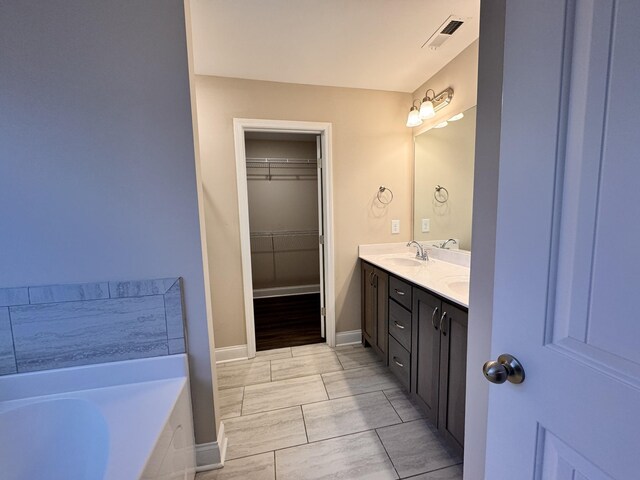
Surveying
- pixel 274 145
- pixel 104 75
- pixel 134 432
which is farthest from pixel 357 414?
pixel 274 145

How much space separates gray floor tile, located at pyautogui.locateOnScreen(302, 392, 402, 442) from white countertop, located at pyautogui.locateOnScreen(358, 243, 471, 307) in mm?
894

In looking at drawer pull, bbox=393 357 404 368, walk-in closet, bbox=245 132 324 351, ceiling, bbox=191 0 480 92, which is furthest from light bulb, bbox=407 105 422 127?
drawer pull, bbox=393 357 404 368

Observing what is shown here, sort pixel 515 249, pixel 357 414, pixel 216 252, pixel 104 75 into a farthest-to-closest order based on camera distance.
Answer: pixel 216 252 → pixel 357 414 → pixel 104 75 → pixel 515 249

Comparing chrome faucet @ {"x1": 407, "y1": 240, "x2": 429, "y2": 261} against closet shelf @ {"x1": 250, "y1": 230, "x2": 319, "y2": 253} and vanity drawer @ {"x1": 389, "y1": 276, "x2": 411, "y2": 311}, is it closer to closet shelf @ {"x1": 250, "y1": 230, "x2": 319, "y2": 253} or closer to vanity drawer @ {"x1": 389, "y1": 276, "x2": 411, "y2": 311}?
vanity drawer @ {"x1": 389, "y1": 276, "x2": 411, "y2": 311}

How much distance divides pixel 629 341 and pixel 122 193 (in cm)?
167

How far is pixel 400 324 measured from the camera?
1.87 m

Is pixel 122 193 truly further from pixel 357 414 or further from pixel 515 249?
pixel 357 414

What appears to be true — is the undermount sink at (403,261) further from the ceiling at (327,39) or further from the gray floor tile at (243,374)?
the ceiling at (327,39)

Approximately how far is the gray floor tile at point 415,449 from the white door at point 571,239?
986 millimetres

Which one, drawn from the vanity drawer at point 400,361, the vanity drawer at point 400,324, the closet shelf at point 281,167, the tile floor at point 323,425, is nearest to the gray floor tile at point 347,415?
the tile floor at point 323,425

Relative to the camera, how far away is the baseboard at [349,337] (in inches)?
104

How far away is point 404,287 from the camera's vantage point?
178 centimetres

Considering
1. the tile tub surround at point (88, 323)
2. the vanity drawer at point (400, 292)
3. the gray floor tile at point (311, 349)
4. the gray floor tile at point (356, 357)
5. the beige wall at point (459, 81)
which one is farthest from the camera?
Result: the gray floor tile at point (311, 349)

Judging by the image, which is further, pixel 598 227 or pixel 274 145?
pixel 274 145
